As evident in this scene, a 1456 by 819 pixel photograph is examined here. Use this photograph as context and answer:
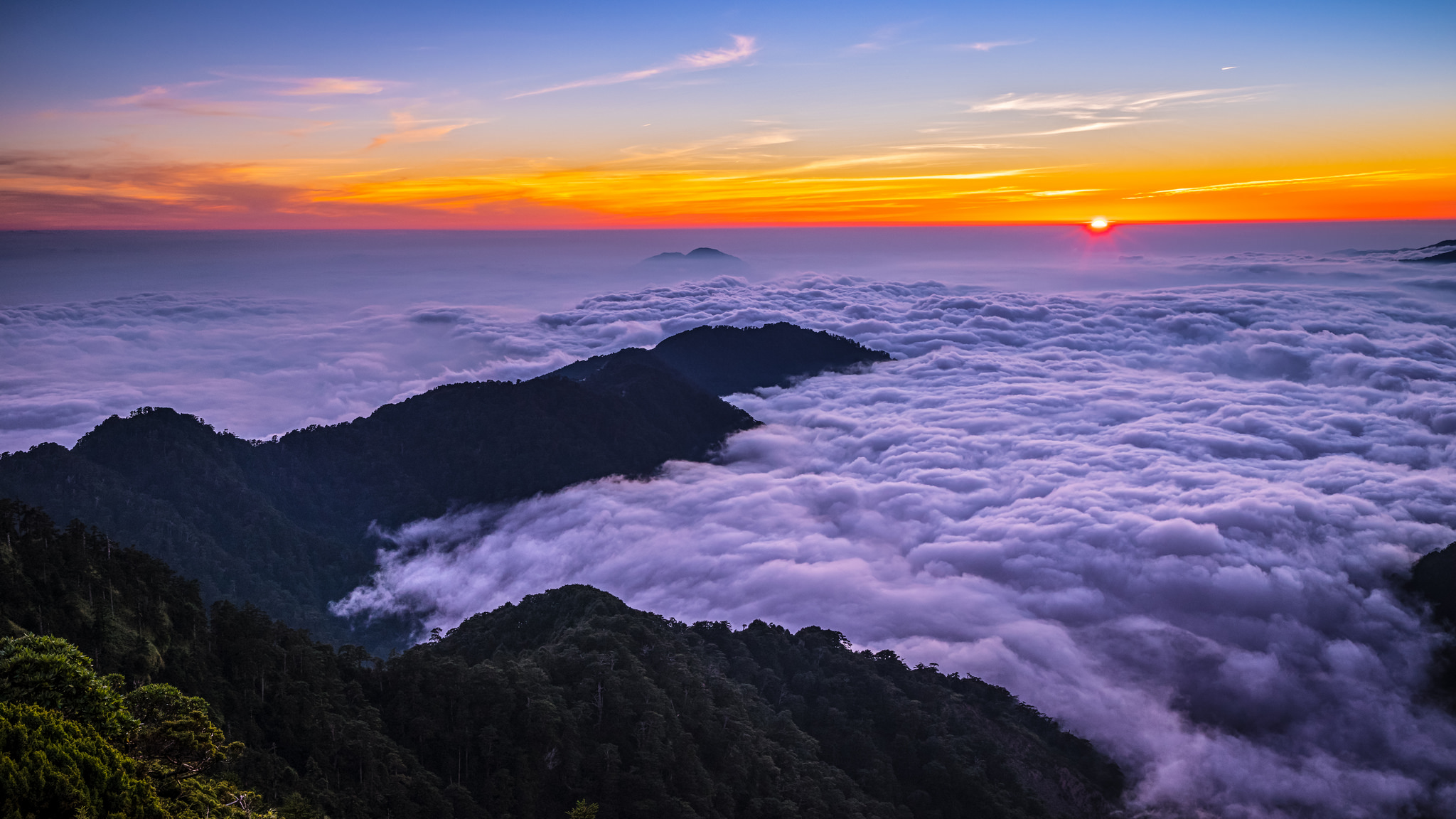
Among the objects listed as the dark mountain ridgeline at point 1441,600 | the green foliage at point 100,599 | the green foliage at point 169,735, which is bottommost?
the dark mountain ridgeline at point 1441,600

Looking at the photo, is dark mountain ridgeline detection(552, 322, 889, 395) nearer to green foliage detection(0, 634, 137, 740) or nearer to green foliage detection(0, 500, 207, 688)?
green foliage detection(0, 500, 207, 688)

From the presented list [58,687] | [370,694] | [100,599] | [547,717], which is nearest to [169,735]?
[58,687]

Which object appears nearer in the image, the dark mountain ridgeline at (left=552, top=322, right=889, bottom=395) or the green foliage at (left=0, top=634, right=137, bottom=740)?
the green foliage at (left=0, top=634, right=137, bottom=740)

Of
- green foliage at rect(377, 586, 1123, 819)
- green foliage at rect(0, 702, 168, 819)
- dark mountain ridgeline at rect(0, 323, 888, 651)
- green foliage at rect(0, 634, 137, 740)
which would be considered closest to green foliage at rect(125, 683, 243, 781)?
green foliage at rect(0, 634, 137, 740)

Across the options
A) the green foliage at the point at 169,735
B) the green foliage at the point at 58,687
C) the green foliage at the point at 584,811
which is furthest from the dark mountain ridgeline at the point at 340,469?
the green foliage at the point at 58,687

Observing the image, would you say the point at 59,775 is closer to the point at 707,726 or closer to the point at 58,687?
the point at 58,687

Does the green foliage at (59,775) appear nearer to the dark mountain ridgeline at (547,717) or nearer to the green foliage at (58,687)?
the green foliage at (58,687)
